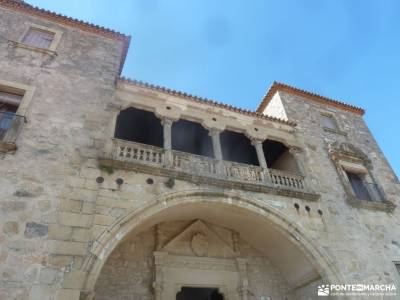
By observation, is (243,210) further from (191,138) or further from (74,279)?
(74,279)

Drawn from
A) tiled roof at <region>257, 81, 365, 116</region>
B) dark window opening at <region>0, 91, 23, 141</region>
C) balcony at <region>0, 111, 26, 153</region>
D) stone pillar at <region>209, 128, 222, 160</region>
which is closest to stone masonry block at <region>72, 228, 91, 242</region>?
balcony at <region>0, 111, 26, 153</region>

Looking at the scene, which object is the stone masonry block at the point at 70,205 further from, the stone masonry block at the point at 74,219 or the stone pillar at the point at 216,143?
the stone pillar at the point at 216,143

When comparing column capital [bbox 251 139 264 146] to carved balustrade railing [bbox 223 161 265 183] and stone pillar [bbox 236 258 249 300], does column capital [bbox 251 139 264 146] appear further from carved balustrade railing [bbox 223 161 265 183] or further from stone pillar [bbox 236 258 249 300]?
stone pillar [bbox 236 258 249 300]

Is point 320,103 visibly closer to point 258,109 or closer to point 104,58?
point 258,109

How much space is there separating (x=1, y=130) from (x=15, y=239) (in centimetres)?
269

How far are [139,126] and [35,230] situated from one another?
4.79 meters

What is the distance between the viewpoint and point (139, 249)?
7.05 meters

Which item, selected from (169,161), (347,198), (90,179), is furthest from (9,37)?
(347,198)

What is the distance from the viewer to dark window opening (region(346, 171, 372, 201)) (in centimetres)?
909

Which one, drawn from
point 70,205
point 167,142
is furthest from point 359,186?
point 70,205

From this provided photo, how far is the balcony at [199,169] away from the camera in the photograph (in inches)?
250

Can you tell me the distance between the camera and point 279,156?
33.1 feet

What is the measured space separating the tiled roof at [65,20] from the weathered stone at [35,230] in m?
6.47

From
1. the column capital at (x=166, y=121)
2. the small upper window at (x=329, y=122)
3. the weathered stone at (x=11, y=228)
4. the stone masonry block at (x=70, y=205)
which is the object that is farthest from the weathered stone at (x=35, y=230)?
the small upper window at (x=329, y=122)
